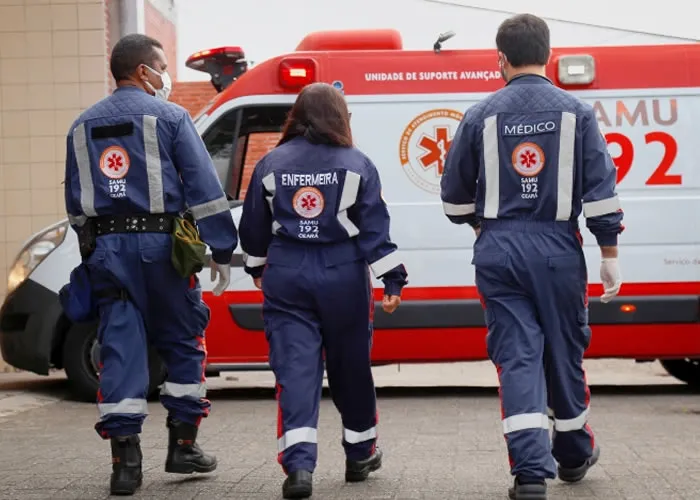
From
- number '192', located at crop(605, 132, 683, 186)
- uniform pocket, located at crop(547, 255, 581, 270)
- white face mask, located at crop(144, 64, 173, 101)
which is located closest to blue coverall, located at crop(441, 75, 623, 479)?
uniform pocket, located at crop(547, 255, 581, 270)

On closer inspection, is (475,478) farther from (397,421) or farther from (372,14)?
(372,14)

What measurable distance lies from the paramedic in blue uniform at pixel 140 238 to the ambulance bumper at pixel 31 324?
3884 mm

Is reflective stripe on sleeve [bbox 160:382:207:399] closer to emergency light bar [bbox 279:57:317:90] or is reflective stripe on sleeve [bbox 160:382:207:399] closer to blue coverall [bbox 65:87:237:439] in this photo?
blue coverall [bbox 65:87:237:439]

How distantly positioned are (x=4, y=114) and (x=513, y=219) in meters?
8.49

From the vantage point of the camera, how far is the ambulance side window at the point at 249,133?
31.6ft

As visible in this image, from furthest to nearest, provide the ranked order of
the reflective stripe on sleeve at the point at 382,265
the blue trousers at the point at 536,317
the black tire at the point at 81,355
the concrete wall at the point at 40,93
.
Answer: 1. the concrete wall at the point at 40,93
2. the black tire at the point at 81,355
3. the reflective stripe on sleeve at the point at 382,265
4. the blue trousers at the point at 536,317

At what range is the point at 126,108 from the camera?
576cm

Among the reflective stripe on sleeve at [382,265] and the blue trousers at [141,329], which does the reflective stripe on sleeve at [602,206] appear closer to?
the reflective stripe on sleeve at [382,265]

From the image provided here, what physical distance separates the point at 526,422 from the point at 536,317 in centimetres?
45

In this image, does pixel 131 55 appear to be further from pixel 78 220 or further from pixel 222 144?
pixel 222 144

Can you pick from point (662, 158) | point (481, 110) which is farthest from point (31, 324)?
point (481, 110)

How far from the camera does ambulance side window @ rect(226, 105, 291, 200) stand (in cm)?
963

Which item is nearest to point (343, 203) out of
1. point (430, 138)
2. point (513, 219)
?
point (513, 219)

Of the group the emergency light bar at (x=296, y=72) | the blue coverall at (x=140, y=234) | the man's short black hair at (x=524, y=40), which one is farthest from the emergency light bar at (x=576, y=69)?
the blue coverall at (x=140, y=234)
